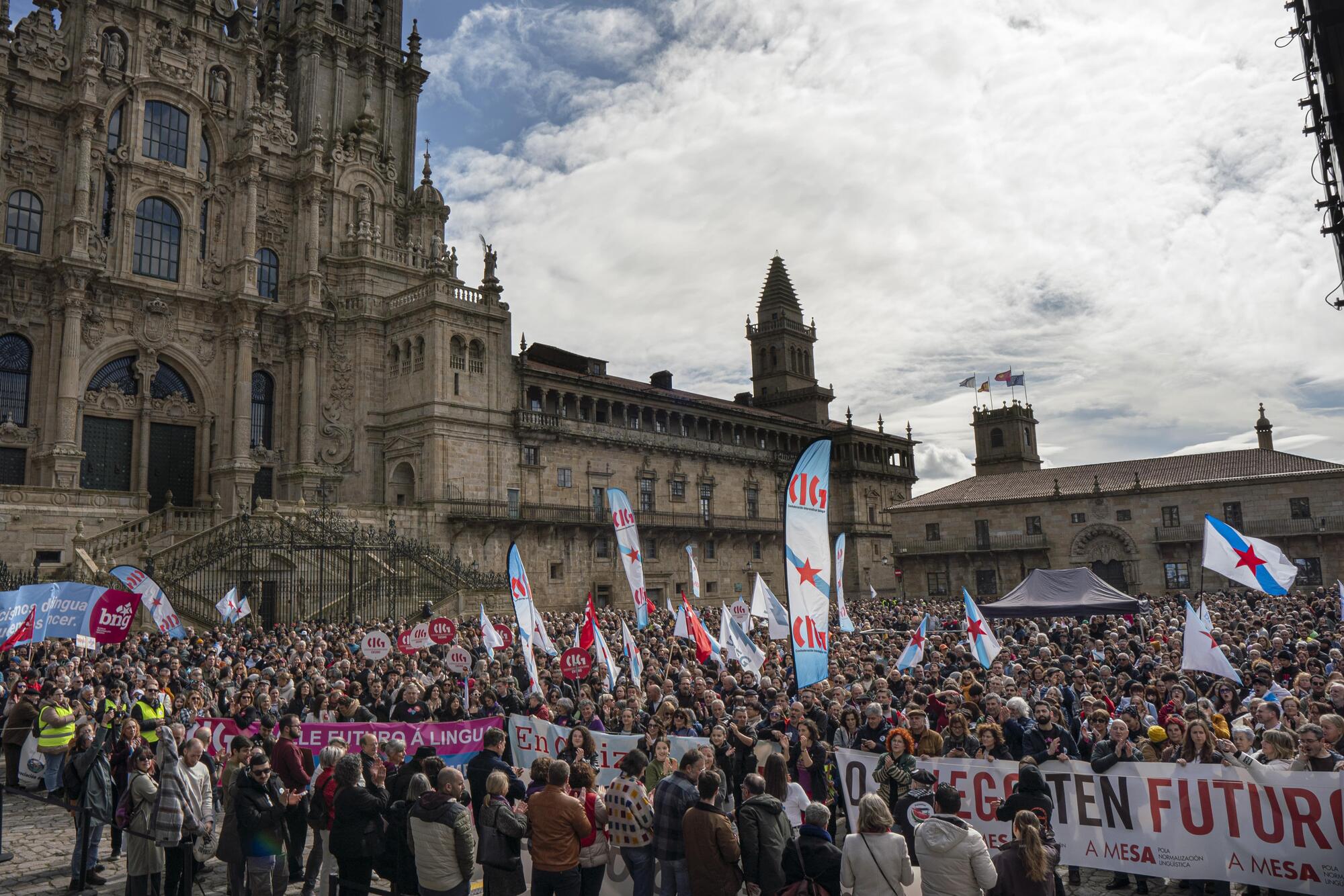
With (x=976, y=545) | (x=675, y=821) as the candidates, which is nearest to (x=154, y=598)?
(x=675, y=821)

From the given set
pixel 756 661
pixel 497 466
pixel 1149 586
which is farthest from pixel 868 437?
pixel 756 661

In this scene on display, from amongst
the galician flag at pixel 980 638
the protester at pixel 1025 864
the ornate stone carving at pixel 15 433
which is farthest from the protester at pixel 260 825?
the ornate stone carving at pixel 15 433

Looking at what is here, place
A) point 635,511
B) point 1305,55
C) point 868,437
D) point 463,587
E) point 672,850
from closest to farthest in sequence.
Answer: point 672,850 < point 1305,55 < point 463,587 < point 635,511 < point 868,437

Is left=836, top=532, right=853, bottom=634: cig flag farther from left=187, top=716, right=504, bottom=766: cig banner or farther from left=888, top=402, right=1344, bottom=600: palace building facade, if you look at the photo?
left=888, top=402, right=1344, bottom=600: palace building facade

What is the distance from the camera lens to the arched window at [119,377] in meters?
37.5

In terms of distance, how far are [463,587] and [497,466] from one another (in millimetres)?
10428

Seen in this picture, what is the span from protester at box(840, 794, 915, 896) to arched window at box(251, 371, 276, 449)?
40.9 m

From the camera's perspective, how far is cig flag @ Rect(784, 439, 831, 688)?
11.3 m

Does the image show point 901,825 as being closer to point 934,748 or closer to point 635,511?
point 934,748

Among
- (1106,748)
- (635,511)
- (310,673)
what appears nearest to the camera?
(1106,748)

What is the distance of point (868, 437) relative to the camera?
68.6 m

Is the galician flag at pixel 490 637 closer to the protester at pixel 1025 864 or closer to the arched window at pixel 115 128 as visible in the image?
the protester at pixel 1025 864

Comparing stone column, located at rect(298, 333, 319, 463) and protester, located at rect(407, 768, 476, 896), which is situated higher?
stone column, located at rect(298, 333, 319, 463)

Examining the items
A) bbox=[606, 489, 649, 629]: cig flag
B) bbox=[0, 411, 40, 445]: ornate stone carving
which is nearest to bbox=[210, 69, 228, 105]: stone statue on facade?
bbox=[0, 411, 40, 445]: ornate stone carving
